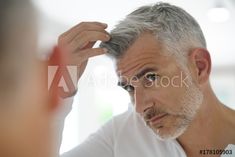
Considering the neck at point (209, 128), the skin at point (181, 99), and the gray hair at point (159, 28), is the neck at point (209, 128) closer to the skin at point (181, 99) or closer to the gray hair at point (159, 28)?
the skin at point (181, 99)

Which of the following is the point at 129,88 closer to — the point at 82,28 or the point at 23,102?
the point at 82,28

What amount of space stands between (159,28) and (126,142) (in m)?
0.25

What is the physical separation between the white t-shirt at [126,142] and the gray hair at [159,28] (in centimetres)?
17

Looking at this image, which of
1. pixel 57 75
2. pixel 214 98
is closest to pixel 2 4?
pixel 57 75

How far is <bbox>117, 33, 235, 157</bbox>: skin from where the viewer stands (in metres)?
0.72

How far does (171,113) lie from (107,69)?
0.51 feet

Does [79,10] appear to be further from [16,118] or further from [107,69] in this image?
[16,118]

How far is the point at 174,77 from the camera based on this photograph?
74cm

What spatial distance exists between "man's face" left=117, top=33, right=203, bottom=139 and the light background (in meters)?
0.04

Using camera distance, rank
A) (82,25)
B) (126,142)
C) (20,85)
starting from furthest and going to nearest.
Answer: (126,142), (82,25), (20,85)

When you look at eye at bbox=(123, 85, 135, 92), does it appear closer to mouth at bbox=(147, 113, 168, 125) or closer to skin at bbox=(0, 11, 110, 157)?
mouth at bbox=(147, 113, 168, 125)

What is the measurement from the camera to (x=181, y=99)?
75cm
